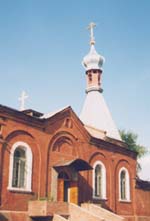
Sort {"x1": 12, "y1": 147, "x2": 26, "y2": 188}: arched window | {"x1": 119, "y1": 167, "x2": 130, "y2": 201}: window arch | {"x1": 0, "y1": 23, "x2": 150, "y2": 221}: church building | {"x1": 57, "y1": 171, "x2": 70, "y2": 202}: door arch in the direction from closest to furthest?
1. {"x1": 0, "y1": 23, "x2": 150, "y2": 221}: church building
2. {"x1": 12, "y1": 147, "x2": 26, "y2": 188}: arched window
3. {"x1": 57, "y1": 171, "x2": 70, "y2": 202}: door arch
4. {"x1": 119, "y1": 167, "x2": 130, "y2": 201}: window arch

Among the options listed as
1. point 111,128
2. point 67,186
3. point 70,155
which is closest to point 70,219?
point 67,186

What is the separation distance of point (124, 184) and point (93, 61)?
14.0 meters

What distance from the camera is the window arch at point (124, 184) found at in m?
23.0

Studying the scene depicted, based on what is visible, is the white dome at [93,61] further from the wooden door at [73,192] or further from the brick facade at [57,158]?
the wooden door at [73,192]

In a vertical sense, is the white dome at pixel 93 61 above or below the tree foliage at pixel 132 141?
above

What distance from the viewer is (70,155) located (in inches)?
755

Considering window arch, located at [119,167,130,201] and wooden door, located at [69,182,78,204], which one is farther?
window arch, located at [119,167,130,201]

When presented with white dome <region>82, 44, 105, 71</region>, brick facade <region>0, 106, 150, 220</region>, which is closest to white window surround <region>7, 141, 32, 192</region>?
brick facade <region>0, 106, 150, 220</region>

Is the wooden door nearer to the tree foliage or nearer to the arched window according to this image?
the arched window

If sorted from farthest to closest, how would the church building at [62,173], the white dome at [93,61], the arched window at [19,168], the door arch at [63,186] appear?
the white dome at [93,61], the door arch at [63,186], the arched window at [19,168], the church building at [62,173]

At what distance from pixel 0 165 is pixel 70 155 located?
198 inches

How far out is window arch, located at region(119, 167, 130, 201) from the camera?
75.5ft

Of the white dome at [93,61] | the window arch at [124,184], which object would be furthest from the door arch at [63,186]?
the white dome at [93,61]

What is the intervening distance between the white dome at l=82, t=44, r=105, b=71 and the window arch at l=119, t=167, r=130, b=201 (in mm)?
12553
